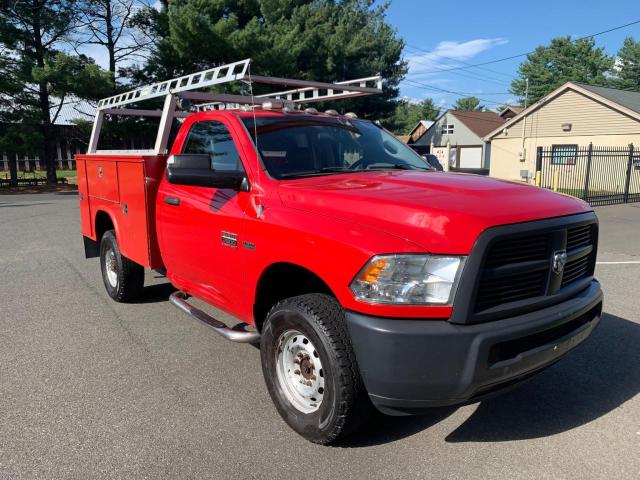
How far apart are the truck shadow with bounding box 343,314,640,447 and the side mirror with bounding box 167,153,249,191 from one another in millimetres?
1803

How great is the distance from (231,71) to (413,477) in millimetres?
3014

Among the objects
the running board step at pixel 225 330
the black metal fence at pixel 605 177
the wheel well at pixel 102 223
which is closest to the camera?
the running board step at pixel 225 330

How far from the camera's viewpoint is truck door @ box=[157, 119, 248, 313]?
3.63 metres

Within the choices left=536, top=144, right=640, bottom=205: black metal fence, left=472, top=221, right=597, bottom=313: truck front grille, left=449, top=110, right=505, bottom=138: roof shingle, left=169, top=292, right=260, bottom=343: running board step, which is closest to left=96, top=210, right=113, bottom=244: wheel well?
left=169, top=292, right=260, bottom=343: running board step

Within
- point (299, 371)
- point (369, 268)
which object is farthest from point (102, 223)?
point (369, 268)

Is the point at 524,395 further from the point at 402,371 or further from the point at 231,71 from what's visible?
the point at 231,71

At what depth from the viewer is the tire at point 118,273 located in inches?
221

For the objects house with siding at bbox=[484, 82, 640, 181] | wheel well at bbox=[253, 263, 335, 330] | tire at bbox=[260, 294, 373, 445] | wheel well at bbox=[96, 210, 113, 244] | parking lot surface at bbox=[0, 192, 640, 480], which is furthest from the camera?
house with siding at bbox=[484, 82, 640, 181]

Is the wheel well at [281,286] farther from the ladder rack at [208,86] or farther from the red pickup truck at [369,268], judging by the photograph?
the ladder rack at [208,86]

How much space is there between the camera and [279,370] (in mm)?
3246

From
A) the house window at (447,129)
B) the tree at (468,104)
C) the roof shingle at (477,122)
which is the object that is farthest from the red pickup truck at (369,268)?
the tree at (468,104)

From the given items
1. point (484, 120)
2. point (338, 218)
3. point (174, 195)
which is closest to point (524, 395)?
point (338, 218)

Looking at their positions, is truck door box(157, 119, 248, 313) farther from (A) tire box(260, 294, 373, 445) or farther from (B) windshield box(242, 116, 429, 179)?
(A) tire box(260, 294, 373, 445)

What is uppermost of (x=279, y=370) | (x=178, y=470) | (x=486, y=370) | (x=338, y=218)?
(x=338, y=218)
